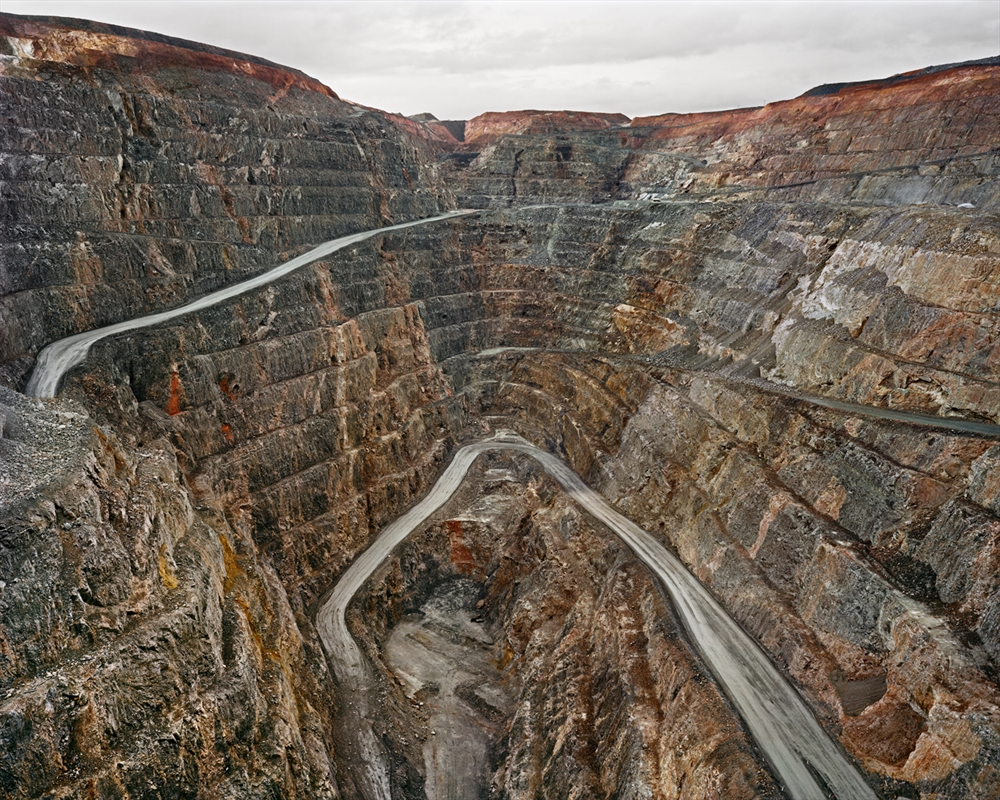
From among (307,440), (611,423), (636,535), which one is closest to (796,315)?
(611,423)

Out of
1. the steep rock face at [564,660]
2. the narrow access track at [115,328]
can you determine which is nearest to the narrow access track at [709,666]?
the steep rock face at [564,660]

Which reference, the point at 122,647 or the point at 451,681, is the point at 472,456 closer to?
the point at 451,681

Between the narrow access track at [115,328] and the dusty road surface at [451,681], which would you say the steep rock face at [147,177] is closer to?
the narrow access track at [115,328]

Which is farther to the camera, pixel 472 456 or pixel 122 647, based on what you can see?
pixel 472 456

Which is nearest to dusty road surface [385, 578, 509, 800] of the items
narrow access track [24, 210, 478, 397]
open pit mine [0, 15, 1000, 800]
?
open pit mine [0, 15, 1000, 800]

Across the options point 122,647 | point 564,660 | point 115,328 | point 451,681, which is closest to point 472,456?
point 451,681

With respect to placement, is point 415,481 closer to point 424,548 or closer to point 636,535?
point 424,548
